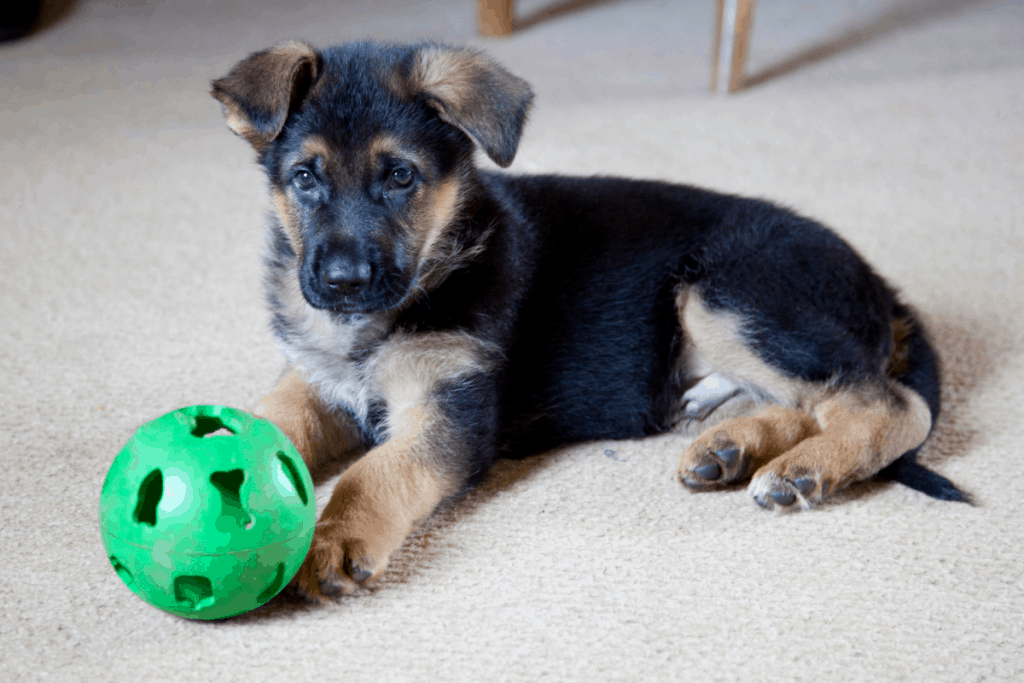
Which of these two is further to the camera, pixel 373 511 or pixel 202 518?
pixel 373 511

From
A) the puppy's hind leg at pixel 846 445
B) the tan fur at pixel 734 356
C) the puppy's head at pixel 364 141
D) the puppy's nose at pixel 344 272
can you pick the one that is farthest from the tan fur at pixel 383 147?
the puppy's hind leg at pixel 846 445

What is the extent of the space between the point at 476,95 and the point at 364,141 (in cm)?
26

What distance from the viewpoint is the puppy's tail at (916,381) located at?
206 cm

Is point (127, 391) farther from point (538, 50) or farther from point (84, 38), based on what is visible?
point (84, 38)

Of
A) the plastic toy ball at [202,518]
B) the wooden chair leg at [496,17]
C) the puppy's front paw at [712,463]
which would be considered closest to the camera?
the plastic toy ball at [202,518]

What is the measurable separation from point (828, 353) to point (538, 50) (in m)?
4.57

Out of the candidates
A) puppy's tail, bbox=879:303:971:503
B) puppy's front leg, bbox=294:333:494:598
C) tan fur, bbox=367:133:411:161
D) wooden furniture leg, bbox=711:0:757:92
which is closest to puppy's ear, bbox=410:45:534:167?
tan fur, bbox=367:133:411:161

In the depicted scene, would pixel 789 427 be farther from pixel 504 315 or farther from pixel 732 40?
pixel 732 40

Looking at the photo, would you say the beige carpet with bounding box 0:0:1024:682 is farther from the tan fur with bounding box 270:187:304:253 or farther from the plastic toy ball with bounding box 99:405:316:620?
the tan fur with bounding box 270:187:304:253

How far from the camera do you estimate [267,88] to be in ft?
6.18

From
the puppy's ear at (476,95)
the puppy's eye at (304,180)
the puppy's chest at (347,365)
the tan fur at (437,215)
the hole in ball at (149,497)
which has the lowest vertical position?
the puppy's chest at (347,365)

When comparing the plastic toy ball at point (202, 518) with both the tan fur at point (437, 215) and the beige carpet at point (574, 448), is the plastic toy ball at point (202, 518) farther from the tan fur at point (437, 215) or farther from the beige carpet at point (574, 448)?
the tan fur at point (437, 215)

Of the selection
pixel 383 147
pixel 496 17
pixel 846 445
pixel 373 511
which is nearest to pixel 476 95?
pixel 383 147

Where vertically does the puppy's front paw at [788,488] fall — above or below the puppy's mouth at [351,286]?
below
